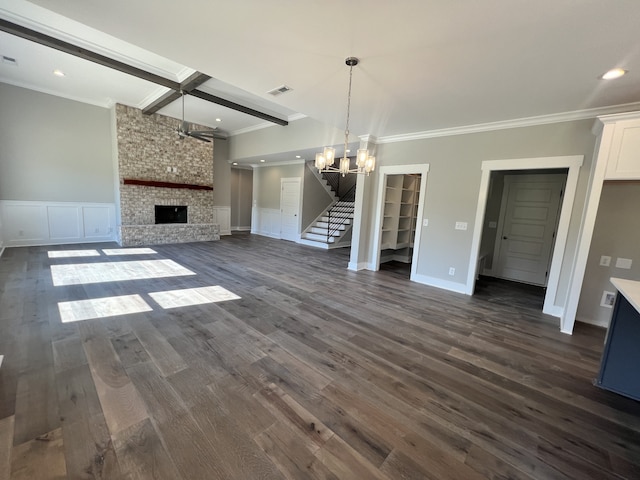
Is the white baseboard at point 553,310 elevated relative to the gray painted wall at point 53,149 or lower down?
lower down

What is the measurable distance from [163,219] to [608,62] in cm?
931

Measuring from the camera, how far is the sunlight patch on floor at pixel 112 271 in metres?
4.16

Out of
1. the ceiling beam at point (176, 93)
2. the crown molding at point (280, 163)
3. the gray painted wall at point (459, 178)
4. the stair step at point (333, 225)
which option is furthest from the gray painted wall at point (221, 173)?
the gray painted wall at point (459, 178)

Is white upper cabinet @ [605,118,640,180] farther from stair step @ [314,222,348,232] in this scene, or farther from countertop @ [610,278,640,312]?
stair step @ [314,222,348,232]

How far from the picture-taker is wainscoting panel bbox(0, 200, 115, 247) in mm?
5848

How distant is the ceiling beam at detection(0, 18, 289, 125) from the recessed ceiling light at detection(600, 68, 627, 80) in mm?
5416

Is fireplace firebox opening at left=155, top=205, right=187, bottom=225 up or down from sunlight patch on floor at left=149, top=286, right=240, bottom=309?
up

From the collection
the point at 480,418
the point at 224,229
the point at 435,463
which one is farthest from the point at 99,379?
the point at 224,229

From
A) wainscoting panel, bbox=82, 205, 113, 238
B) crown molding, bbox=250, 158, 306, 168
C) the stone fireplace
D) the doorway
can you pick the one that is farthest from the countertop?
wainscoting panel, bbox=82, 205, 113, 238

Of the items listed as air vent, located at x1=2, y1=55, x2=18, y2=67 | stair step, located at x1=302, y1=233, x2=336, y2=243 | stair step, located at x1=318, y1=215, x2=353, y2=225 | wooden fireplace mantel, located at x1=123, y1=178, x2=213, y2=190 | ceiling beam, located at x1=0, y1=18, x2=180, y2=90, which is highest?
air vent, located at x1=2, y1=55, x2=18, y2=67

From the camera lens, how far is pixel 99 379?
6.63 ft

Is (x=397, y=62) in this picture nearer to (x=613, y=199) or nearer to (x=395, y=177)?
(x=613, y=199)

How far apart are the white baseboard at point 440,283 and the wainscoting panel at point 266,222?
6.02 meters

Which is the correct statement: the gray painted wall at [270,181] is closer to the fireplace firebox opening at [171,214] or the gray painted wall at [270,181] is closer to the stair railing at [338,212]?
the stair railing at [338,212]
